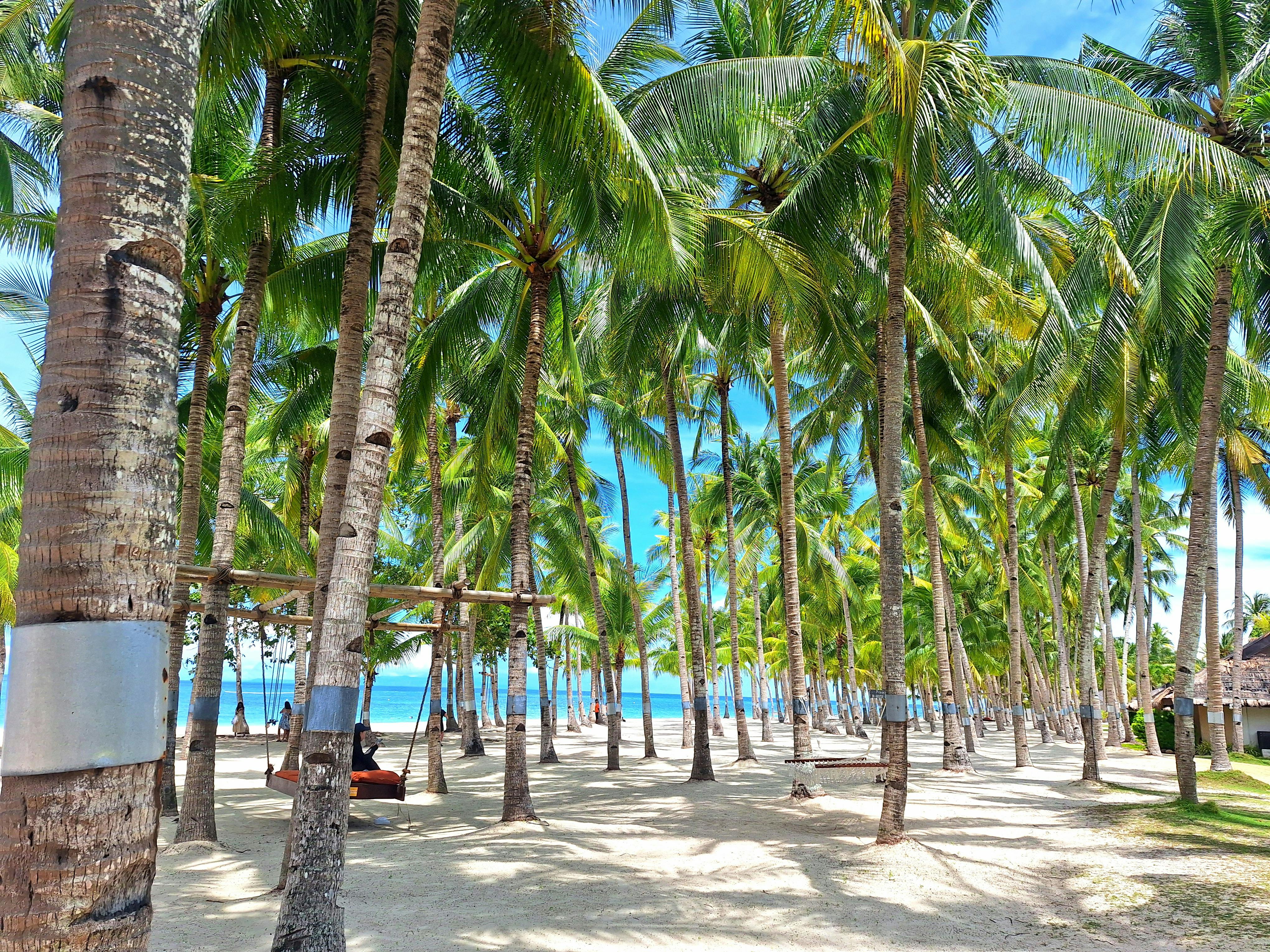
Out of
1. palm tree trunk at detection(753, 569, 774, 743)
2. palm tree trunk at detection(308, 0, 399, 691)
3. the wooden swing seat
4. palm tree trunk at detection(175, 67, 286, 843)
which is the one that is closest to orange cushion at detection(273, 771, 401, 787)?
the wooden swing seat

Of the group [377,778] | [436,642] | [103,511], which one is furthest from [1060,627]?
[103,511]

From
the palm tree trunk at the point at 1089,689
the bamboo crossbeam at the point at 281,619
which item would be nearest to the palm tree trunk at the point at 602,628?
the bamboo crossbeam at the point at 281,619

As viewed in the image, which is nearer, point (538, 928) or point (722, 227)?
point (538, 928)

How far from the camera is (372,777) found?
11102 mm

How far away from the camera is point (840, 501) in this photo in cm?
3347

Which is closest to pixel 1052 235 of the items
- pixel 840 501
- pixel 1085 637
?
pixel 1085 637

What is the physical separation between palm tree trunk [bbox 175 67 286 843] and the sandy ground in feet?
1.91

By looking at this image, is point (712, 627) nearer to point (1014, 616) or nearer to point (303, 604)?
point (1014, 616)

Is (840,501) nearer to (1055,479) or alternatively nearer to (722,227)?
(1055,479)

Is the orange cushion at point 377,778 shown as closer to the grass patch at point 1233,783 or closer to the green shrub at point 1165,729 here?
the grass patch at point 1233,783

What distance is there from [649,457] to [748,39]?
11204 millimetres

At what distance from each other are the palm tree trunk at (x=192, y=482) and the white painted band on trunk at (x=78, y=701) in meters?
8.81

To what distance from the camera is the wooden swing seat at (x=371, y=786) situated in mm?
10930

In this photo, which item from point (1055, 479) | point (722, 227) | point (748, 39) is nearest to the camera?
point (722, 227)
